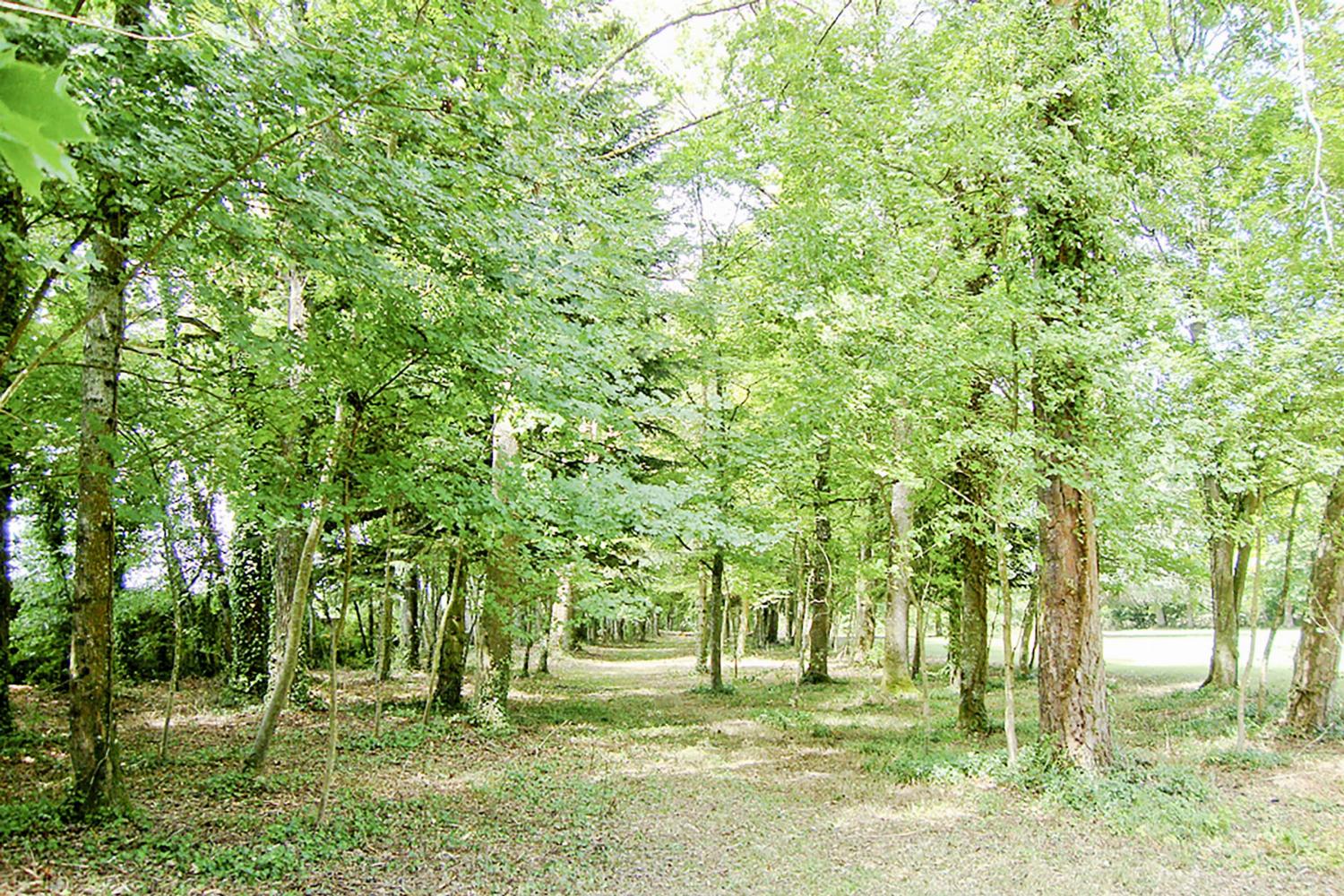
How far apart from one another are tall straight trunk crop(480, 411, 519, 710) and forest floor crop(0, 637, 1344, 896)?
2.03 feet

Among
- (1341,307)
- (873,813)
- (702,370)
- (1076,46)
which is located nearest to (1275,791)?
(873,813)

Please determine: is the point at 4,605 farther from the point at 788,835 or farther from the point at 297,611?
the point at 788,835

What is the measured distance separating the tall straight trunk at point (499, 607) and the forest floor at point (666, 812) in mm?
619

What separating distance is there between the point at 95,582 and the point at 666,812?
515 cm

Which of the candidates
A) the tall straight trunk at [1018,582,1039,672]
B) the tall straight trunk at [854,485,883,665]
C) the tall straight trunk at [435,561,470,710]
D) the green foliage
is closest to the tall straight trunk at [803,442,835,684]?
the tall straight trunk at [854,485,883,665]

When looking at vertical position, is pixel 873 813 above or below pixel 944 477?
below

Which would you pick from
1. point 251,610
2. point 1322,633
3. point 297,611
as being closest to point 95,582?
point 297,611

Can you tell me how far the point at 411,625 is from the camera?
17.4 meters

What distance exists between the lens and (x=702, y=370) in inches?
526

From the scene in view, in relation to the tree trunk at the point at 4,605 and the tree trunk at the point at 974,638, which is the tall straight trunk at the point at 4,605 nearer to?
the tree trunk at the point at 4,605

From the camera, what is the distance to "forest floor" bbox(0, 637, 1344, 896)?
5.07 metres

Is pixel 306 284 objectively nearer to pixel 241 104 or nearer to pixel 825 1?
pixel 241 104

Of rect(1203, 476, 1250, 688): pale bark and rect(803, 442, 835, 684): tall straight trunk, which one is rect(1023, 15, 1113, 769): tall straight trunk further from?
rect(1203, 476, 1250, 688): pale bark

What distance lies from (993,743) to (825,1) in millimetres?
10078
